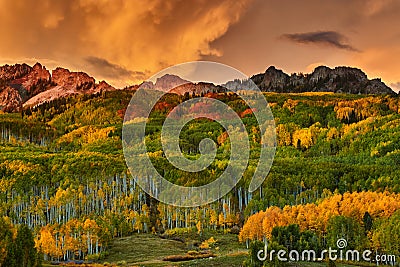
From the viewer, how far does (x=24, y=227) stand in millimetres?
94188

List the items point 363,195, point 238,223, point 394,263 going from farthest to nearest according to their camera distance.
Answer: point 238,223, point 363,195, point 394,263

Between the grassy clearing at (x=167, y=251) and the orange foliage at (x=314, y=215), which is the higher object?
the orange foliage at (x=314, y=215)

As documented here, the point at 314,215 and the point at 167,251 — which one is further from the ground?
the point at 314,215

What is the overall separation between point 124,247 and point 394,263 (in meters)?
74.4

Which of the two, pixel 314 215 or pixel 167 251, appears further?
pixel 167 251

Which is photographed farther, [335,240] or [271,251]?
[335,240]

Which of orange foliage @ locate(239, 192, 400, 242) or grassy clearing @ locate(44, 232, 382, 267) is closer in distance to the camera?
grassy clearing @ locate(44, 232, 382, 267)

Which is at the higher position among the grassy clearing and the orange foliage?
the orange foliage

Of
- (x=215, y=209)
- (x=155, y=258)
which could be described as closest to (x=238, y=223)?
(x=215, y=209)

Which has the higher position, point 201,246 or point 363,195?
point 363,195

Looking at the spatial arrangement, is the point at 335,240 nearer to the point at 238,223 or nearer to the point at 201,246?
the point at 201,246

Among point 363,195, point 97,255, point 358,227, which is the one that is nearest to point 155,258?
point 97,255

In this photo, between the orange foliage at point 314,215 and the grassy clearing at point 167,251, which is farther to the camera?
the orange foliage at point 314,215

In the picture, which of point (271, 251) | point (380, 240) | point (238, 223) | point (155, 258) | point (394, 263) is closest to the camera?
point (271, 251)
